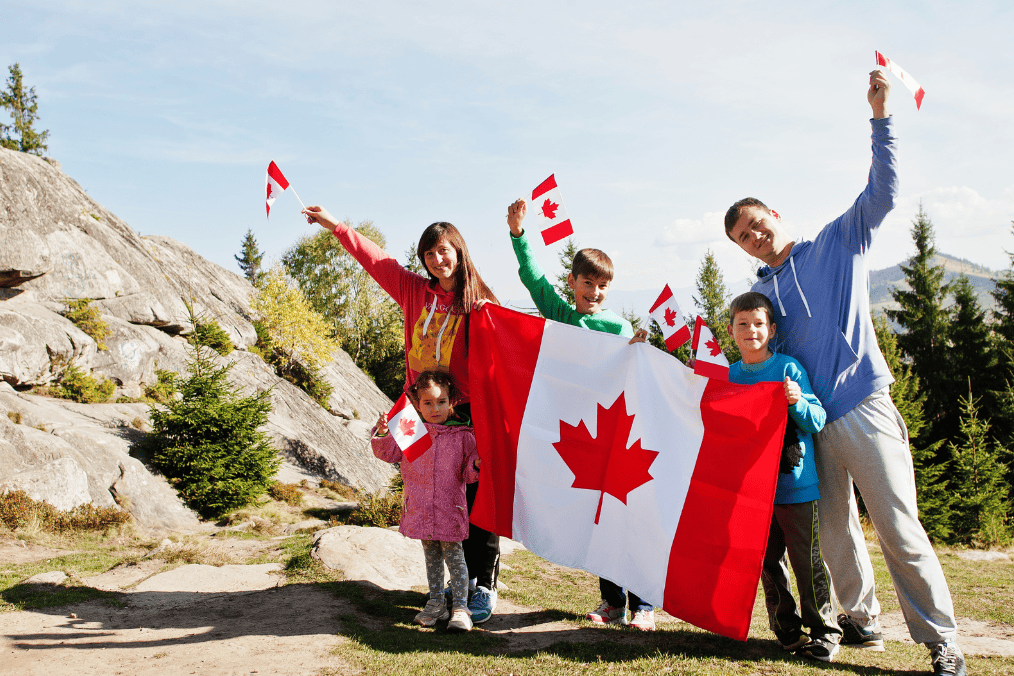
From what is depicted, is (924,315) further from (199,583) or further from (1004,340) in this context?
(199,583)

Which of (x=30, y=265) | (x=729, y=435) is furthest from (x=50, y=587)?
(x=30, y=265)

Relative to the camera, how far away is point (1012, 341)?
1165 inches

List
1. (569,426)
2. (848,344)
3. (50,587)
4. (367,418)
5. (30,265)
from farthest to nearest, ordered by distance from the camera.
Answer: (367,418) → (30,265) → (50,587) → (569,426) → (848,344)

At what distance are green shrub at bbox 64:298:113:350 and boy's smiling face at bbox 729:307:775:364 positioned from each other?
1775 centimetres

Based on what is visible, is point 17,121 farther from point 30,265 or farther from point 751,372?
point 751,372

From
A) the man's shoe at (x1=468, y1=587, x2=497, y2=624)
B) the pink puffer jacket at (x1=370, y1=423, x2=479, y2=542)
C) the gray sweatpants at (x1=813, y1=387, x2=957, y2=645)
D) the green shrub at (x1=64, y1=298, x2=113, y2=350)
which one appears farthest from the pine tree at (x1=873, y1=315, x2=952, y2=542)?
the green shrub at (x1=64, y1=298, x2=113, y2=350)

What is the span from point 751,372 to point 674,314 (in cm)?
72

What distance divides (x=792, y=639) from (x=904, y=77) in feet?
11.4

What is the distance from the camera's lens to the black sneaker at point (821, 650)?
3.84 m

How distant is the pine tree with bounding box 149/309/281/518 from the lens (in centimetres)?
1302

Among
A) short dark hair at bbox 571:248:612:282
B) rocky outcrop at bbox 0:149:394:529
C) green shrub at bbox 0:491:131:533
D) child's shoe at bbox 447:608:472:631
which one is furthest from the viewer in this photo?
rocky outcrop at bbox 0:149:394:529

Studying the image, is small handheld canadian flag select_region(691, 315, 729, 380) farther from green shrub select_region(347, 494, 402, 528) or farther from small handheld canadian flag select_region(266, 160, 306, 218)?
green shrub select_region(347, 494, 402, 528)

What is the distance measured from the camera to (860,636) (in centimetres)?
413

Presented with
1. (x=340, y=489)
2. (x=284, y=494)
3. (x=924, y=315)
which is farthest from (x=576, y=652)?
(x=924, y=315)
